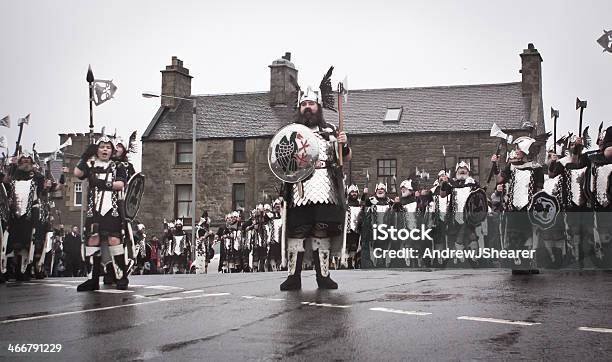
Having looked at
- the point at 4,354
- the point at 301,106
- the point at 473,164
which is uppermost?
the point at 473,164

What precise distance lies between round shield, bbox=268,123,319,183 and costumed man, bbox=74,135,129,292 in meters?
2.38

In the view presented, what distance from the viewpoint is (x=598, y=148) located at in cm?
1490

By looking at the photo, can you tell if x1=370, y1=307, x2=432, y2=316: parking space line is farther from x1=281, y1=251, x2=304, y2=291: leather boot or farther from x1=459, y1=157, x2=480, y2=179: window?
x1=459, y1=157, x2=480, y2=179: window

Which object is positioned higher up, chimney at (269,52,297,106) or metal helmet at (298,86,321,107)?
chimney at (269,52,297,106)

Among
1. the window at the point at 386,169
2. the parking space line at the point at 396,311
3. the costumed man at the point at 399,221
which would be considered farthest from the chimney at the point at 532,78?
the parking space line at the point at 396,311

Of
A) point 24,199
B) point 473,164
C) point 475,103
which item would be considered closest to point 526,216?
point 24,199

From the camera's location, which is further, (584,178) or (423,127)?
(423,127)

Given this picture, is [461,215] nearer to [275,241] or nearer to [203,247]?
[275,241]

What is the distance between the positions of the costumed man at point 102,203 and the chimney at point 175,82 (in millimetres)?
36898

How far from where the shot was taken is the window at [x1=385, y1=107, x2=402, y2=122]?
45.0 metres

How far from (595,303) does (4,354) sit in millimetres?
4902

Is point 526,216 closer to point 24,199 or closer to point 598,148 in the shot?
point 598,148

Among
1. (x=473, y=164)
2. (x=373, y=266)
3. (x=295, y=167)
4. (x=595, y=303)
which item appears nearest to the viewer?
(x=595, y=303)

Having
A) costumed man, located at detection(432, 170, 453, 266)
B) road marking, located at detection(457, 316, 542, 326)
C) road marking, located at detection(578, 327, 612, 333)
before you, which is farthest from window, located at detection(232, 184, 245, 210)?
road marking, located at detection(578, 327, 612, 333)
